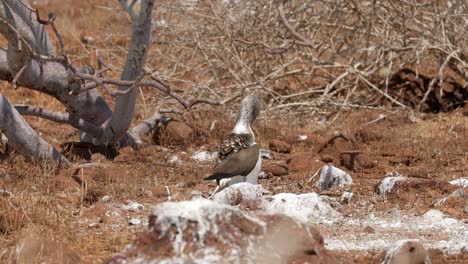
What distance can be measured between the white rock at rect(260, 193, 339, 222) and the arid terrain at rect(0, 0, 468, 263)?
79 millimetres

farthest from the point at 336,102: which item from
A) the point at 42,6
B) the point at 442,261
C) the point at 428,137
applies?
the point at 42,6

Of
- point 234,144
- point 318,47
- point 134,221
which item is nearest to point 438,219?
point 234,144

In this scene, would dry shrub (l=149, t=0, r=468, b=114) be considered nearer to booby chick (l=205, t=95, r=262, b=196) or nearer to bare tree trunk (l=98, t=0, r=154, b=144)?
bare tree trunk (l=98, t=0, r=154, b=144)

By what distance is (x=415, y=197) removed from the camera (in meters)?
6.77

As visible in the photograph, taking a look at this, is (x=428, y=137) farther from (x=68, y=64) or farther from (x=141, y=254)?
(x=141, y=254)

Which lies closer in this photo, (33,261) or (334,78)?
(33,261)

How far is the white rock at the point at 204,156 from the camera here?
8921 millimetres

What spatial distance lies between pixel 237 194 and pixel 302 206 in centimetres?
48

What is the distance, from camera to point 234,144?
709cm

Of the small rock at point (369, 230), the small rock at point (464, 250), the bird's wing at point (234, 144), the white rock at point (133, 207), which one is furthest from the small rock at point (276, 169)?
the small rock at point (464, 250)

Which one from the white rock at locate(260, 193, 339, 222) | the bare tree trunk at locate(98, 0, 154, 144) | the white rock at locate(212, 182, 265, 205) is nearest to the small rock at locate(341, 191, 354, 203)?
the white rock at locate(260, 193, 339, 222)

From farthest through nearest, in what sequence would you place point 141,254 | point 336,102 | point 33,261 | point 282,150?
point 336,102 < point 282,150 < point 33,261 < point 141,254

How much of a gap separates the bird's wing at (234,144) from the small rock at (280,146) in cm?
203

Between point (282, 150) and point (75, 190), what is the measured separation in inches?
103
